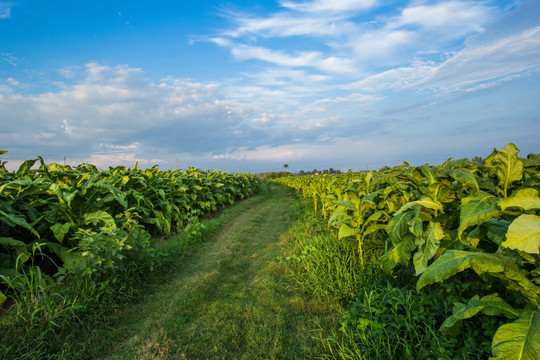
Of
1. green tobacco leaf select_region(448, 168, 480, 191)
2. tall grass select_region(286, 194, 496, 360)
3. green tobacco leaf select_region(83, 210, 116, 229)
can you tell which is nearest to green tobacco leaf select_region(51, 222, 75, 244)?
green tobacco leaf select_region(83, 210, 116, 229)

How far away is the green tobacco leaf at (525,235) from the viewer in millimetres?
1525

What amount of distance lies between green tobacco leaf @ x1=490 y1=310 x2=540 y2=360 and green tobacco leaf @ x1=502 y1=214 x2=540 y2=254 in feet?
1.48

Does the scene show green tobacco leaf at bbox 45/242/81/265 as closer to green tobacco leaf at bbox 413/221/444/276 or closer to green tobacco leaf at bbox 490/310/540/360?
green tobacco leaf at bbox 413/221/444/276

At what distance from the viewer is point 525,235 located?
5.08 feet

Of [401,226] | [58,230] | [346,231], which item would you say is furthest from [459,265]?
[58,230]

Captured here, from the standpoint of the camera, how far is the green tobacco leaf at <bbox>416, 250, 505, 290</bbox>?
1.71 m

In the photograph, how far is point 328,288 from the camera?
377 centimetres

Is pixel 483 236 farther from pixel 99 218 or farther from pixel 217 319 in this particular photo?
pixel 99 218

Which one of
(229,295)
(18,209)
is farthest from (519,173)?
(18,209)

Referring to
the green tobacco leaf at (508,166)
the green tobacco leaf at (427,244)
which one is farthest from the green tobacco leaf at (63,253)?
the green tobacco leaf at (508,166)

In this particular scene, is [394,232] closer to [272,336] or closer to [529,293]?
[529,293]

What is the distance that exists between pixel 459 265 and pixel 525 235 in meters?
0.40

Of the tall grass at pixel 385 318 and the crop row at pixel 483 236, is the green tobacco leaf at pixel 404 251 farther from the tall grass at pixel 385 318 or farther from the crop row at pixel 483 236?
the tall grass at pixel 385 318

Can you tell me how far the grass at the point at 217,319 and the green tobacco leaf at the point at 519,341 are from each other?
1577 mm
